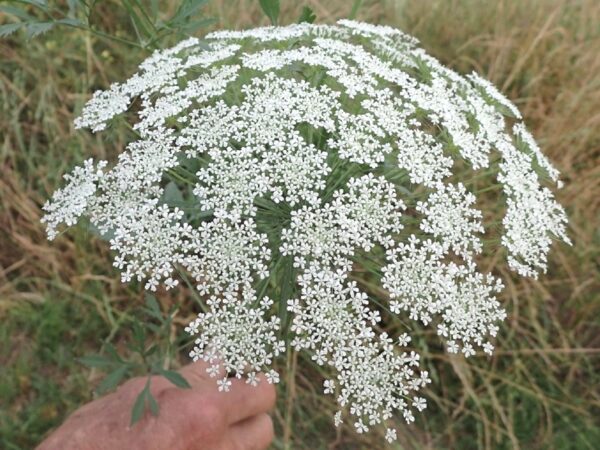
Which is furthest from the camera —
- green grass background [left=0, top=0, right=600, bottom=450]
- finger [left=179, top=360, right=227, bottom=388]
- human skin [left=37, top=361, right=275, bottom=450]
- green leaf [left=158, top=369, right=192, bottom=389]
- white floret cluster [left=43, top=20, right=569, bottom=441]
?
green grass background [left=0, top=0, right=600, bottom=450]

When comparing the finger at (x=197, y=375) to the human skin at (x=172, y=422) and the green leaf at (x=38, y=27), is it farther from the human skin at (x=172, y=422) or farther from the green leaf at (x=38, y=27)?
the green leaf at (x=38, y=27)

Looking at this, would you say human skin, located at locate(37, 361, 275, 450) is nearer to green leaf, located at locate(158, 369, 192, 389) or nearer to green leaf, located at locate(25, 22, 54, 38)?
green leaf, located at locate(158, 369, 192, 389)

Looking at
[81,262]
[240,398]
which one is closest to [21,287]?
[81,262]

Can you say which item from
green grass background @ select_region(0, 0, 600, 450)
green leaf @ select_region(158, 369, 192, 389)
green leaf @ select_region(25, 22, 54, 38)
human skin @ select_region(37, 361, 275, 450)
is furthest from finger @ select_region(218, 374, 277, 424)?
green leaf @ select_region(25, 22, 54, 38)

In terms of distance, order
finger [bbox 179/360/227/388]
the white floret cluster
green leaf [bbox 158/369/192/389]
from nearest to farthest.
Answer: the white floret cluster < green leaf [bbox 158/369/192/389] < finger [bbox 179/360/227/388]

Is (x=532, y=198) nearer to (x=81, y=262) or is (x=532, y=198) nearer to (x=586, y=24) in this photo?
(x=81, y=262)

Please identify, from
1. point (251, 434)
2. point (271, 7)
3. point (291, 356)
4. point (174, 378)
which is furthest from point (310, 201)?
point (291, 356)

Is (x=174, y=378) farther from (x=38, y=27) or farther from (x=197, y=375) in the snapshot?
(x=38, y=27)
